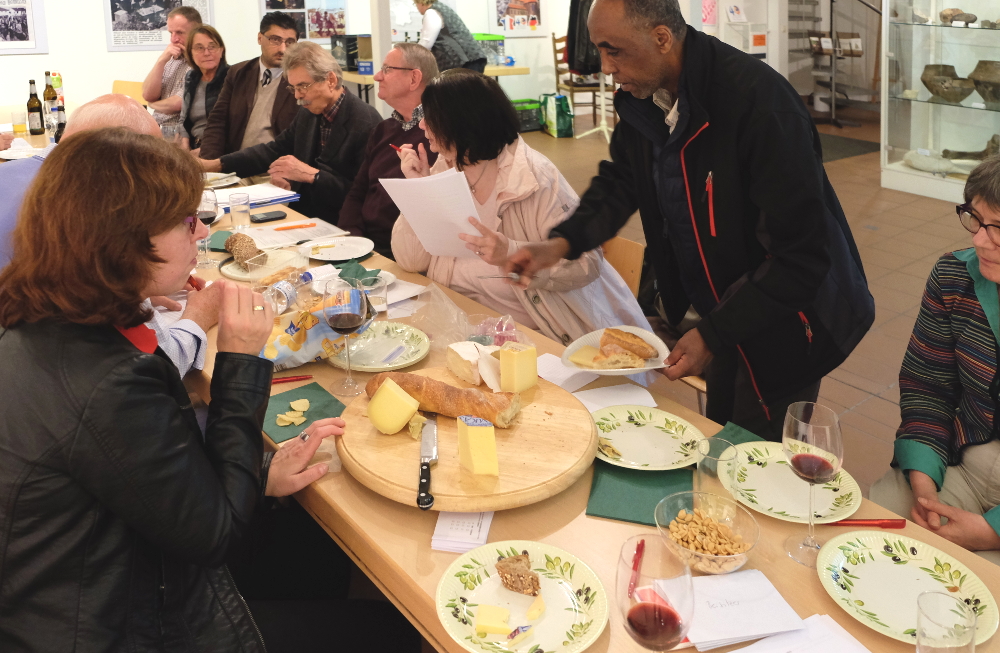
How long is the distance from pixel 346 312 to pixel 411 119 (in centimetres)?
188

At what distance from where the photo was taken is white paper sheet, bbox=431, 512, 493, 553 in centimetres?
132

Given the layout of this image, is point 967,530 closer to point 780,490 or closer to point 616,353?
point 780,490

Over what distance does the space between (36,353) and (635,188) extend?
1.56 meters

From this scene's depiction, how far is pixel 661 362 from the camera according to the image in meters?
1.90

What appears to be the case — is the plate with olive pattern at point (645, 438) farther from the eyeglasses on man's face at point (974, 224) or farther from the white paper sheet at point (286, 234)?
the white paper sheet at point (286, 234)

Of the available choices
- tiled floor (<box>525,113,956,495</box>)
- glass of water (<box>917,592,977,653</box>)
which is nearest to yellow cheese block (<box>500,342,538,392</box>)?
glass of water (<box>917,592,977,653</box>)

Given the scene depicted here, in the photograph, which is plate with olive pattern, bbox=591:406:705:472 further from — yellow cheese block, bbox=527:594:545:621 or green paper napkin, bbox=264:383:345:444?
green paper napkin, bbox=264:383:345:444

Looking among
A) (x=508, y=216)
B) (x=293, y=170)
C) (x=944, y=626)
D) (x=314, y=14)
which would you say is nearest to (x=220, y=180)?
(x=293, y=170)

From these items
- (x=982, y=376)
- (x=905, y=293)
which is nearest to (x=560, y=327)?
(x=982, y=376)

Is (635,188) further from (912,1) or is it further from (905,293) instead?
(912,1)

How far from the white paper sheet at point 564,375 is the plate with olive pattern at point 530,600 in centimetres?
62

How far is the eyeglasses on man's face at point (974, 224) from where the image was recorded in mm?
1685

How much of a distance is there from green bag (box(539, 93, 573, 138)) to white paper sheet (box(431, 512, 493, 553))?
890 centimetres

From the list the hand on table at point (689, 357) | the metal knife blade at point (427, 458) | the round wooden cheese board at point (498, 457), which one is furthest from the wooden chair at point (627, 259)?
the metal knife blade at point (427, 458)
